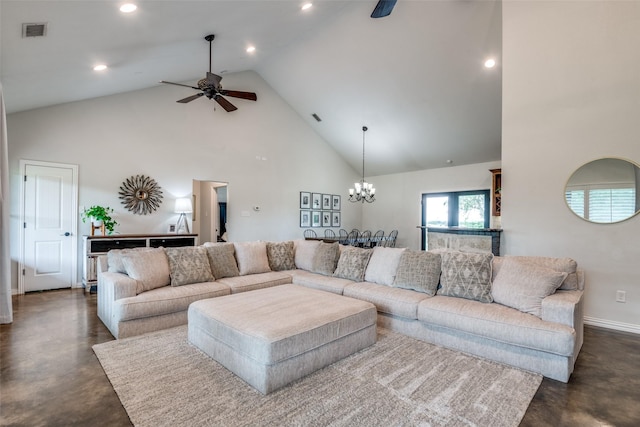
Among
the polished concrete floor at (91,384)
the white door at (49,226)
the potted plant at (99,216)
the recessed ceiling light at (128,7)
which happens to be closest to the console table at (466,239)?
the polished concrete floor at (91,384)

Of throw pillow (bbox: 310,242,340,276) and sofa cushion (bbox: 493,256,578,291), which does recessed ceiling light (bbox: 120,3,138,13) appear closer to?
throw pillow (bbox: 310,242,340,276)

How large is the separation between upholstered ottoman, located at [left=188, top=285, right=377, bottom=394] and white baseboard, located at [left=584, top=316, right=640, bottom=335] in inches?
113

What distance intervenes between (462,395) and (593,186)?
3.17 m

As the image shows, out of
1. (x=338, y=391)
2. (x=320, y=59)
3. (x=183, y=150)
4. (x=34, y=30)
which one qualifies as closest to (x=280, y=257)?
(x=338, y=391)

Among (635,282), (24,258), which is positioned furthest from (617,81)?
(24,258)

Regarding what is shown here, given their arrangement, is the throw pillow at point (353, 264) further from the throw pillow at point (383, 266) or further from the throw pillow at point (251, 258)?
the throw pillow at point (251, 258)

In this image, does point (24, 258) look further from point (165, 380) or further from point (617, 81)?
point (617, 81)

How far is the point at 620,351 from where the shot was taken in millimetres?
2908

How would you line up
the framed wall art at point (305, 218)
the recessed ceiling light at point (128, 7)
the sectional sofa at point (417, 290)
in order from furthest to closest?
the framed wall art at point (305, 218), the recessed ceiling light at point (128, 7), the sectional sofa at point (417, 290)

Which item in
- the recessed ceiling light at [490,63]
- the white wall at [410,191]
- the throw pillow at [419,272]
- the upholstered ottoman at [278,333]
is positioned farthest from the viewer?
the white wall at [410,191]

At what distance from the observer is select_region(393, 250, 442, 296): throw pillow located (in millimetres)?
3270

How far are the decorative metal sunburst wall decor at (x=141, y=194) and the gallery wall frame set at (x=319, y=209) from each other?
3.73 metres

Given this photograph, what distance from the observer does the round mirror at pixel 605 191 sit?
3514mm

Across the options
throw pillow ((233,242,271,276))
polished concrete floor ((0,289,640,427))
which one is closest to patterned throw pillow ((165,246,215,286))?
throw pillow ((233,242,271,276))
